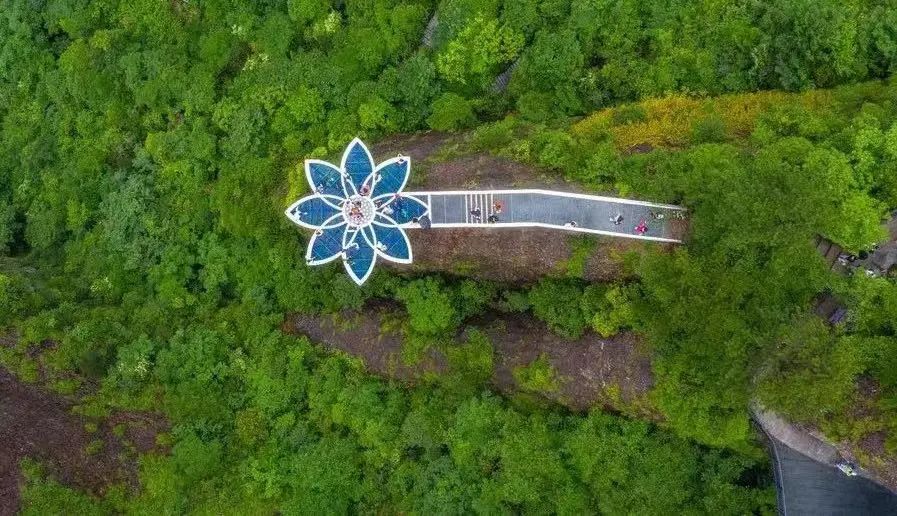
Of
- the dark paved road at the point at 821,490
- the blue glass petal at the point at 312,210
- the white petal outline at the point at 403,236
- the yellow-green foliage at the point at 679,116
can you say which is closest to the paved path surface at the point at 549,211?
the white petal outline at the point at 403,236

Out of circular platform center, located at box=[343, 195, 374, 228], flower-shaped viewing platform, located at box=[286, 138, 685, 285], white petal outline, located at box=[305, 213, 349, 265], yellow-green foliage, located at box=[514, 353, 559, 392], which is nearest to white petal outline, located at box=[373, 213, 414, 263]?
flower-shaped viewing platform, located at box=[286, 138, 685, 285]

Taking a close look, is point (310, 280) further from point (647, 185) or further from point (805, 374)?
point (805, 374)

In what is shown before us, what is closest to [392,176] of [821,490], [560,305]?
[560,305]

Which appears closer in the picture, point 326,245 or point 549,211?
point 549,211

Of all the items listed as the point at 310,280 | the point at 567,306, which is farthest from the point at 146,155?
the point at 567,306

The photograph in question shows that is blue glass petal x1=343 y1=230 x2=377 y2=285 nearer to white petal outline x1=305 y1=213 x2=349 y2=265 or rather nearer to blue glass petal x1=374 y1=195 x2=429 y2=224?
white petal outline x1=305 y1=213 x2=349 y2=265

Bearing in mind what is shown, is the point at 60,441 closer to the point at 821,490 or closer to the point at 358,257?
the point at 358,257
